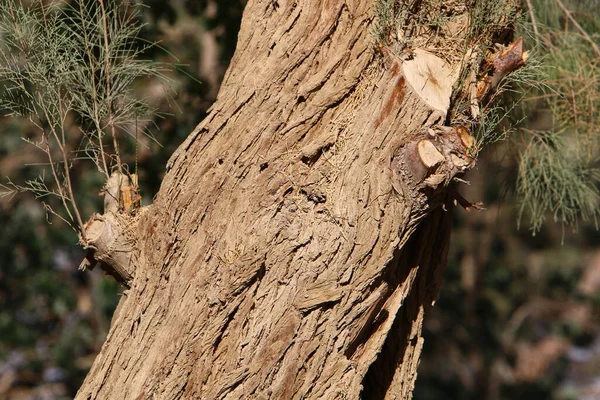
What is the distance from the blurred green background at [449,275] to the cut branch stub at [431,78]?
1.73 feet

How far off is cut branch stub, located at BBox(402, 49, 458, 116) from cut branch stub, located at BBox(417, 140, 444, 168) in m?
0.08

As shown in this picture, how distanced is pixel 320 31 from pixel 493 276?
3.76 m

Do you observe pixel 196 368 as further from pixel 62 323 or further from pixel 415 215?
pixel 62 323

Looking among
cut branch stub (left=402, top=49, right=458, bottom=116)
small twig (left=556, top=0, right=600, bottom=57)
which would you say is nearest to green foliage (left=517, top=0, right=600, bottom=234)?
small twig (left=556, top=0, right=600, bottom=57)

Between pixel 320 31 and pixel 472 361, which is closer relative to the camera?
pixel 320 31

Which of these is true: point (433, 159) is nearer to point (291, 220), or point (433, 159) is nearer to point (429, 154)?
point (429, 154)

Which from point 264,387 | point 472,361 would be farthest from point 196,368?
point 472,361

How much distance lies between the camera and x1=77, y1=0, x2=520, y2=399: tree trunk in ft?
5.39

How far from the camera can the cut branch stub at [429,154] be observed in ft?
5.23

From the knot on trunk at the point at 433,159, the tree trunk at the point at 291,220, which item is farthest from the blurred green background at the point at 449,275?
the knot on trunk at the point at 433,159

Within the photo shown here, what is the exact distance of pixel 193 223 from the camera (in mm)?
1743

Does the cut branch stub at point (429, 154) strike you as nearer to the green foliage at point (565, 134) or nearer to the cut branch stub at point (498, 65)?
the cut branch stub at point (498, 65)

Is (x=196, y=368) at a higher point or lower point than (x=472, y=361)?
higher

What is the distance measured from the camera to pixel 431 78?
1.67 meters
